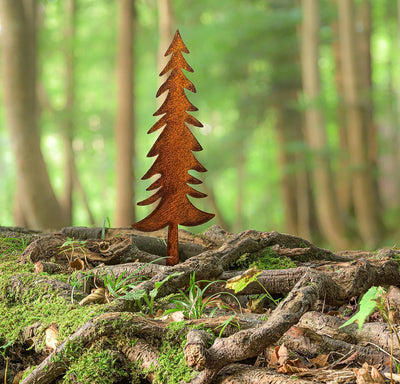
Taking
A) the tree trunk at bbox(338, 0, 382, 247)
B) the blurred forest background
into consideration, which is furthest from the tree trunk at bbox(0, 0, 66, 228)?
the tree trunk at bbox(338, 0, 382, 247)

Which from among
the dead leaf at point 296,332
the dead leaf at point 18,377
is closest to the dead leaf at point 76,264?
the dead leaf at point 18,377

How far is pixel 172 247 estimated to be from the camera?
11.8 ft

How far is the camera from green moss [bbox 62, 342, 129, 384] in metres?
2.10

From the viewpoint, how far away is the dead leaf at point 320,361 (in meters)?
2.19

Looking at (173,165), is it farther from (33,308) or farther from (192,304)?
(33,308)

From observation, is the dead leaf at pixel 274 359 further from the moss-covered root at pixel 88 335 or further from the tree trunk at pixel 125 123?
the tree trunk at pixel 125 123

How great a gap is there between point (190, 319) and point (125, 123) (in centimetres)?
866

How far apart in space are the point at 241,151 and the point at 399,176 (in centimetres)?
611

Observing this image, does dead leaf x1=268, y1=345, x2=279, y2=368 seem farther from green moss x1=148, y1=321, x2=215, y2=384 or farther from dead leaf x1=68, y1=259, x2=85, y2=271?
dead leaf x1=68, y1=259, x2=85, y2=271

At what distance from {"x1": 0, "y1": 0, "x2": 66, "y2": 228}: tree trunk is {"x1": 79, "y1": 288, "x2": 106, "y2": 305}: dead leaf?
5.49 meters

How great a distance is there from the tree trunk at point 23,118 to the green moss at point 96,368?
606 centimetres

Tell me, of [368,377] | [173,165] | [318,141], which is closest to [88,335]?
[368,377]

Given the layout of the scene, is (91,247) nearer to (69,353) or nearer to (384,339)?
(69,353)

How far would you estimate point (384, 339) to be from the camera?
245 cm
